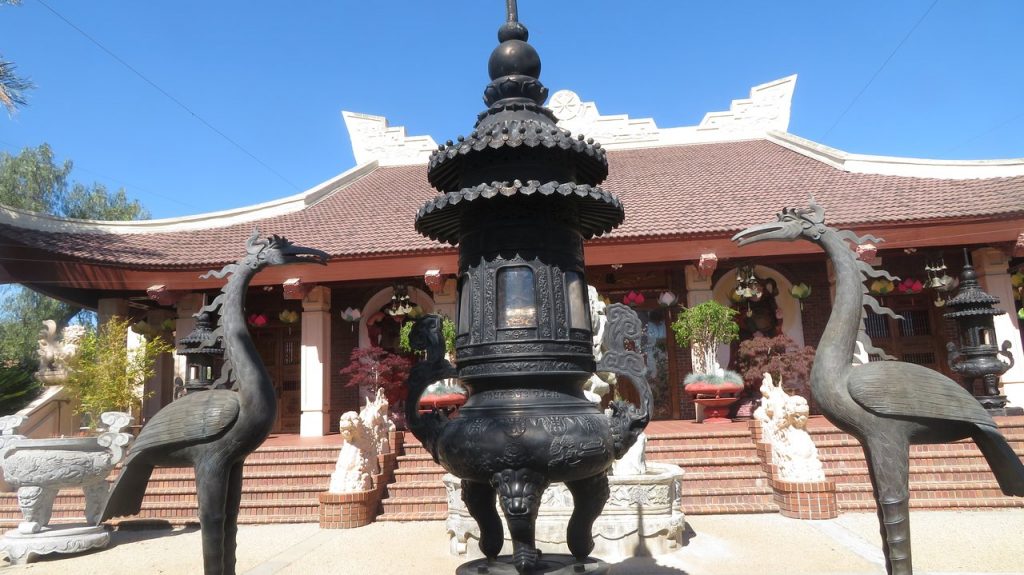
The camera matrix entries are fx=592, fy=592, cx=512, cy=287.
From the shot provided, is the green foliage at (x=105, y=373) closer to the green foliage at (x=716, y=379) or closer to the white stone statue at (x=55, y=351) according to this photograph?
the white stone statue at (x=55, y=351)

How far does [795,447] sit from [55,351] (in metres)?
10.8

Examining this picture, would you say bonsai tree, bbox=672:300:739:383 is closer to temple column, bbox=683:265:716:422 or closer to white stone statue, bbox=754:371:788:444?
temple column, bbox=683:265:716:422

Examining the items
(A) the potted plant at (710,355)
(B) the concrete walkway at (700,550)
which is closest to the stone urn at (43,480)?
(B) the concrete walkway at (700,550)

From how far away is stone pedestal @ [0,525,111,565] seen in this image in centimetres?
595

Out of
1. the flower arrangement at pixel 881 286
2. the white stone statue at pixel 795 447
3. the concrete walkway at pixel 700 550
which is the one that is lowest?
the concrete walkway at pixel 700 550

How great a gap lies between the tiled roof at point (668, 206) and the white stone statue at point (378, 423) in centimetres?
322

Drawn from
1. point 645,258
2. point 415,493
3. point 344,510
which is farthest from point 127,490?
point 645,258

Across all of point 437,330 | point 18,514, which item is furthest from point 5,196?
point 437,330

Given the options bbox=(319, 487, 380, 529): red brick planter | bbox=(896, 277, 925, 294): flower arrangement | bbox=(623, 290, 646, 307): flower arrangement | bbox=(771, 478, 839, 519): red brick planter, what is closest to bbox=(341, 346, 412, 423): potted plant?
bbox=(319, 487, 380, 529): red brick planter

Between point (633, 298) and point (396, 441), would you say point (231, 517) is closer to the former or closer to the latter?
point (396, 441)

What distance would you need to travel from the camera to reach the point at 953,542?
534 cm

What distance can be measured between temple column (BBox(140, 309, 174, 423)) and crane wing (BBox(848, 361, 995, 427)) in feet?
41.0

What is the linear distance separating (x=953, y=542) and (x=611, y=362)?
4.58 meters

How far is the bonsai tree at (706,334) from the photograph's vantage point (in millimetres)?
9945
